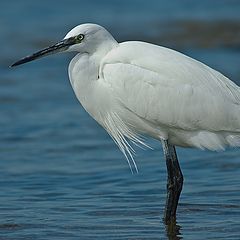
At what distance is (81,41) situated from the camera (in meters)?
7.74

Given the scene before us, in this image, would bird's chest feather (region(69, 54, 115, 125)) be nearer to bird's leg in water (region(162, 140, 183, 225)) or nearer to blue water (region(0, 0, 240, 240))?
bird's leg in water (region(162, 140, 183, 225))

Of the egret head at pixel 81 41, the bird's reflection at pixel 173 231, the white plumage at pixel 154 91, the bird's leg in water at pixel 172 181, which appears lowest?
the bird's reflection at pixel 173 231

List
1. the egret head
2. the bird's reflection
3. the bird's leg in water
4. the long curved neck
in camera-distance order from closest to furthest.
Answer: the bird's reflection → the egret head → the long curved neck → the bird's leg in water

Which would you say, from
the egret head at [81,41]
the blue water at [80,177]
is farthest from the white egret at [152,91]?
the blue water at [80,177]

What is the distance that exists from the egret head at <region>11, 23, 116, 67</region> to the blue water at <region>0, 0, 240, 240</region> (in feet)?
4.51

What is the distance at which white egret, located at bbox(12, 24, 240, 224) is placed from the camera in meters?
7.74

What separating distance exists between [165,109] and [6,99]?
6.21m

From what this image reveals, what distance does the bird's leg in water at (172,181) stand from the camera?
8.03 metres

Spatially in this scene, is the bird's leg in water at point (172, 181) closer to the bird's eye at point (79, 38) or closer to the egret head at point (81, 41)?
the egret head at point (81, 41)

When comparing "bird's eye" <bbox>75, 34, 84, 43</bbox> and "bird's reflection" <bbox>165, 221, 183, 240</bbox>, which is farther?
"bird's eye" <bbox>75, 34, 84, 43</bbox>

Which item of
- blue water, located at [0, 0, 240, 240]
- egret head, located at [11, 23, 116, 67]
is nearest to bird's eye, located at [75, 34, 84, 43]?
egret head, located at [11, 23, 116, 67]

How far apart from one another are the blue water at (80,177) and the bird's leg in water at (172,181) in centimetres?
11

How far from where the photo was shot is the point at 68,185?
9.26 m

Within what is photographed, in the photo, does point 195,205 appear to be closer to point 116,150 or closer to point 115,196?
point 115,196
